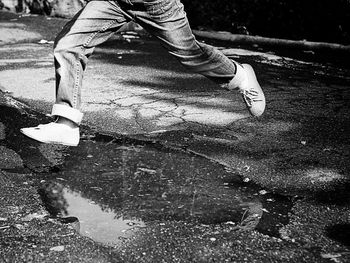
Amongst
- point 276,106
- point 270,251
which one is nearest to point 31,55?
point 276,106

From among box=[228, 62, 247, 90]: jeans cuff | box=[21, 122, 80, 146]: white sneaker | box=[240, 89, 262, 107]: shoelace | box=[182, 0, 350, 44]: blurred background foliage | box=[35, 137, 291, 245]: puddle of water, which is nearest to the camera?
box=[35, 137, 291, 245]: puddle of water

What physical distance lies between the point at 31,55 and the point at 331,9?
4180mm

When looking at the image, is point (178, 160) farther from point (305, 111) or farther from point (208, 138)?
point (305, 111)

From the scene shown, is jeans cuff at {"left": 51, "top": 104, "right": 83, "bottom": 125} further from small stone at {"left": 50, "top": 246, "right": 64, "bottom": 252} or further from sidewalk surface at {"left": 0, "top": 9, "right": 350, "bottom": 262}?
small stone at {"left": 50, "top": 246, "right": 64, "bottom": 252}

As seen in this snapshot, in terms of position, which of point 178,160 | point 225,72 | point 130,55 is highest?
point 225,72

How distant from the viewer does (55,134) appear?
3.28 m

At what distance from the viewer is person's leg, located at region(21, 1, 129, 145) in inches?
130

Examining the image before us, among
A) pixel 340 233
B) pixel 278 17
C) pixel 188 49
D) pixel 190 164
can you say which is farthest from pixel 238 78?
pixel 278 17

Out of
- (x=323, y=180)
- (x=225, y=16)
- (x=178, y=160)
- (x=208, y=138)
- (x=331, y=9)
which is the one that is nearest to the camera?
(x=323, y=180)

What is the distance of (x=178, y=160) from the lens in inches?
140

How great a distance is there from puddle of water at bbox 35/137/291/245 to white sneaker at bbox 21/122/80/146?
0.58ft

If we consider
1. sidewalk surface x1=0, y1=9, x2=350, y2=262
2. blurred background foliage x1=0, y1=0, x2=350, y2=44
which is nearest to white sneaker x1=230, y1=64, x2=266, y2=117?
sidewalk surface x1=0, y1=9, x2=350, y2=262

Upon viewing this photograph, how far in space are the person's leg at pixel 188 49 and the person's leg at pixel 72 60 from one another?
172 millimetres

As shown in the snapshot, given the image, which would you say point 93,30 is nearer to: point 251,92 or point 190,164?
point 190,164
